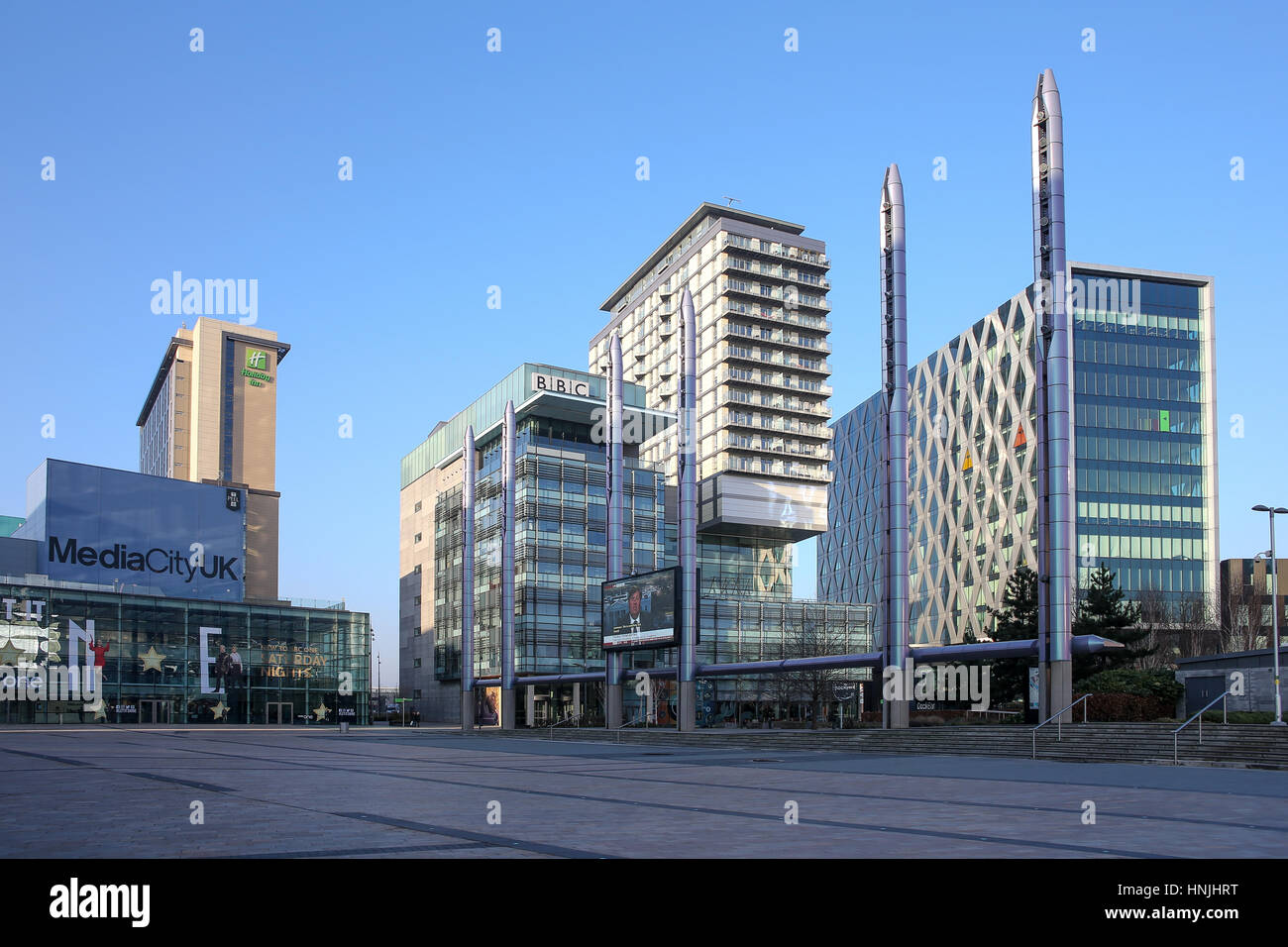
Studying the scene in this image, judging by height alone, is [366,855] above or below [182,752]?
above

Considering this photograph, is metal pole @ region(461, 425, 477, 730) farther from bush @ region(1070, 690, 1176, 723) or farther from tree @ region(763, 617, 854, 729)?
bush @ region(1070, 690, 1176, 723)

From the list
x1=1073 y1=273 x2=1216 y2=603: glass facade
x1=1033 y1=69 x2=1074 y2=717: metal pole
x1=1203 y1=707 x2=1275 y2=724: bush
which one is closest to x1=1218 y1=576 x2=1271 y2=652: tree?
x1=1073 y1=273 x2=1216 y2=603: glass facade

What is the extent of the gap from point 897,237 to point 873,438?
106809 mm

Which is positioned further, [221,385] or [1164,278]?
[221,385]

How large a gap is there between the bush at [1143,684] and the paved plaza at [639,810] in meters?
9.54

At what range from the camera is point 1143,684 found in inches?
1560

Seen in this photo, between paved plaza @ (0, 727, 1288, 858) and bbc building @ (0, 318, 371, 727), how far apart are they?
60.5 metres

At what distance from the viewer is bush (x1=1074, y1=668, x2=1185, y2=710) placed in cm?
3947

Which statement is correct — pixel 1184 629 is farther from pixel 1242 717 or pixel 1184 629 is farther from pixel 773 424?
pixel 773 424

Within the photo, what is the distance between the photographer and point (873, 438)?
154m

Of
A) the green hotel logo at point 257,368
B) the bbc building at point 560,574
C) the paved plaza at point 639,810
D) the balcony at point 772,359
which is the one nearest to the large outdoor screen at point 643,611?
the bbc building at point 560,574

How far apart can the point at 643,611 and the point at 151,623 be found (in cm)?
5184
